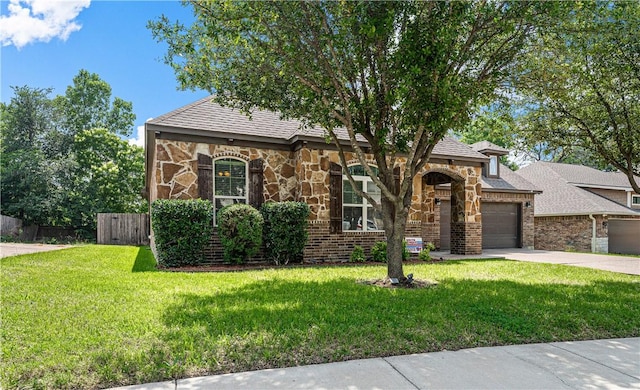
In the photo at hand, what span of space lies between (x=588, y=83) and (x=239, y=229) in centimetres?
821

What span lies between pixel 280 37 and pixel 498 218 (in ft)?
48.3

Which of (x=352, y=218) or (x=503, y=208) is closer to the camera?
(x=352, y=218)

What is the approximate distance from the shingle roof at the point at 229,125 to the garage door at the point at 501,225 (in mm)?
8814

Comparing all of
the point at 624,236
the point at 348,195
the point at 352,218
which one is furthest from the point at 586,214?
the point at 348,195

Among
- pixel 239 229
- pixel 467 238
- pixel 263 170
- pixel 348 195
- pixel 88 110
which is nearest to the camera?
pixel 239 229

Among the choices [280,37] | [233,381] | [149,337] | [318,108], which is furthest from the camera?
[318,108]

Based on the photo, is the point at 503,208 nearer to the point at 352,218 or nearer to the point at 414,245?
the point at 414,245

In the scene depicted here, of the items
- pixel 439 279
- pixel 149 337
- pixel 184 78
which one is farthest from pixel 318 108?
pixel 149 337

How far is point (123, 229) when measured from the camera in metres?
20.7

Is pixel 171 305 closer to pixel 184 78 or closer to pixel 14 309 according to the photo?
pixel 14 309

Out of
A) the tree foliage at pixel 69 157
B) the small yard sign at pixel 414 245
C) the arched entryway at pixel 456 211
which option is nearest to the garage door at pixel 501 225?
the arched entryway at pixel 456 211

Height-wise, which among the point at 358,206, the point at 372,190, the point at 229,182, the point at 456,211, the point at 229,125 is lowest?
the point at 456,211

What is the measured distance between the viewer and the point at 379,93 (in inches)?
297

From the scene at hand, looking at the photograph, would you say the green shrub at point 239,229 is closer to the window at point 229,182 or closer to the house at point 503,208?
the window at point 229,182
